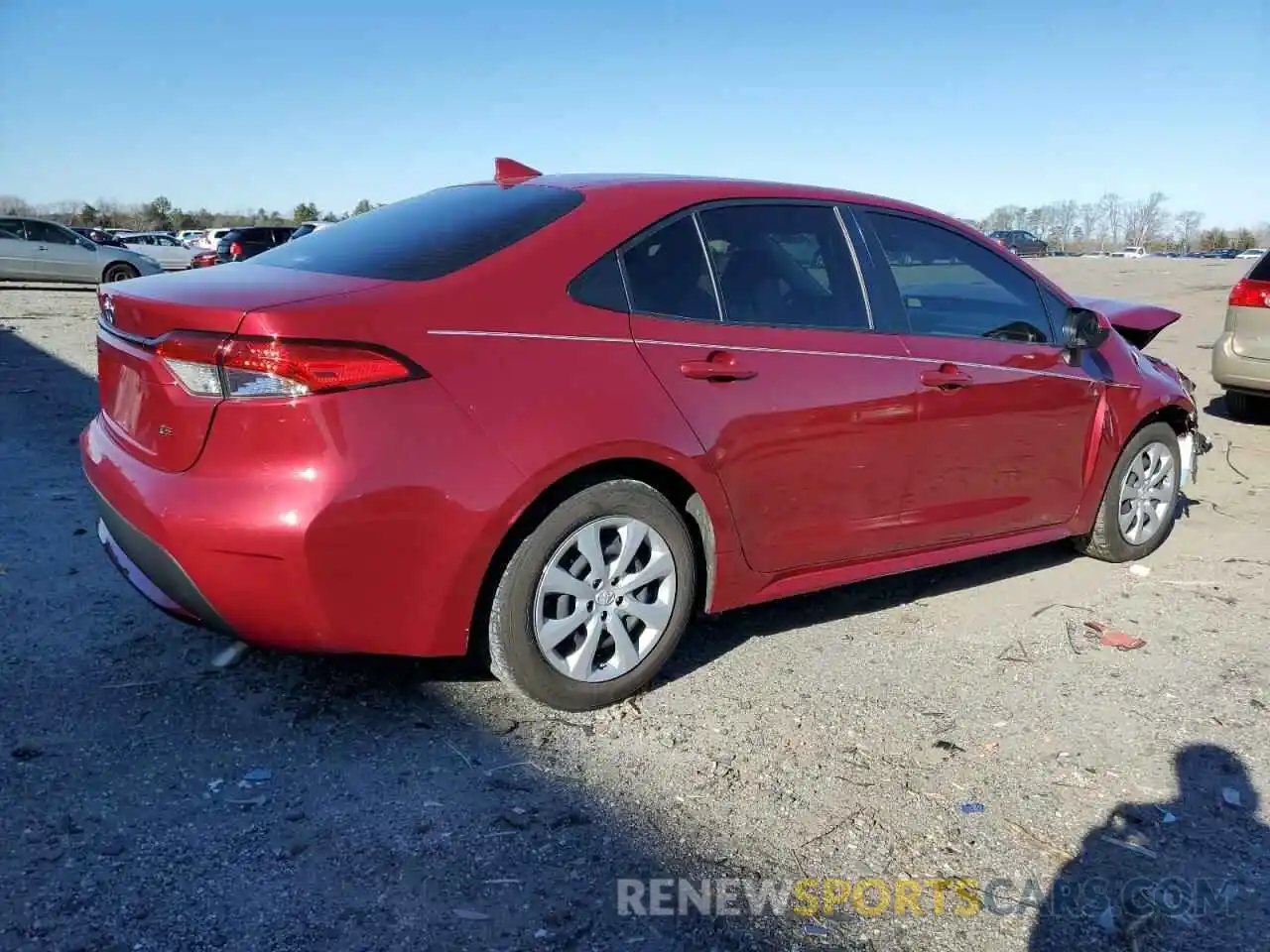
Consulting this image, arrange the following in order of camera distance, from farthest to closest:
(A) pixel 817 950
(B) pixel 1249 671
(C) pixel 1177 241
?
(C) pixel 1177 241 < (B) pixel 1249 671 < (A) pixel 817 950

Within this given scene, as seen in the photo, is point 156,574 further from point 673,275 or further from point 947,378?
point 947,378

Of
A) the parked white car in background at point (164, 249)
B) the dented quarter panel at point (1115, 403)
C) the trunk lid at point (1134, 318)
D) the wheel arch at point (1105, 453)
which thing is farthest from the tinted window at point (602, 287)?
the parked white car in background at point (164, 249)

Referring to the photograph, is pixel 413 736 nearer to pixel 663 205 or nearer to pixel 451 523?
pixel 451 523

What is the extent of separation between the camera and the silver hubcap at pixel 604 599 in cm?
321

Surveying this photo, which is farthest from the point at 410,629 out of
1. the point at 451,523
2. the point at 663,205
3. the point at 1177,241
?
the point at 1177,241

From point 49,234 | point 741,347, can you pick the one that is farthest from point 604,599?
point 49,234

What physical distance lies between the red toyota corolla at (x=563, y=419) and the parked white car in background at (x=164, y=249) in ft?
93.6

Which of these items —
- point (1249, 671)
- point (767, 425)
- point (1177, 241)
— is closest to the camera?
point (767, 425)

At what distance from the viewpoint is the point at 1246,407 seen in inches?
372

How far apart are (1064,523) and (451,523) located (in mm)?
3130

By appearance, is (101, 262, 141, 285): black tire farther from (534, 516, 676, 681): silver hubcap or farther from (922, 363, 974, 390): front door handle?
(534, 516, 676, 681): silver hubcap

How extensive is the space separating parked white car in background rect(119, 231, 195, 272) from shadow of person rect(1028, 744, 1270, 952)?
98.9 feet

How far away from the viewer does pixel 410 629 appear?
301cm

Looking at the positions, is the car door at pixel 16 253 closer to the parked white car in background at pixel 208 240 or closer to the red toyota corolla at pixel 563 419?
the parked white car in background at pixel 208 240
